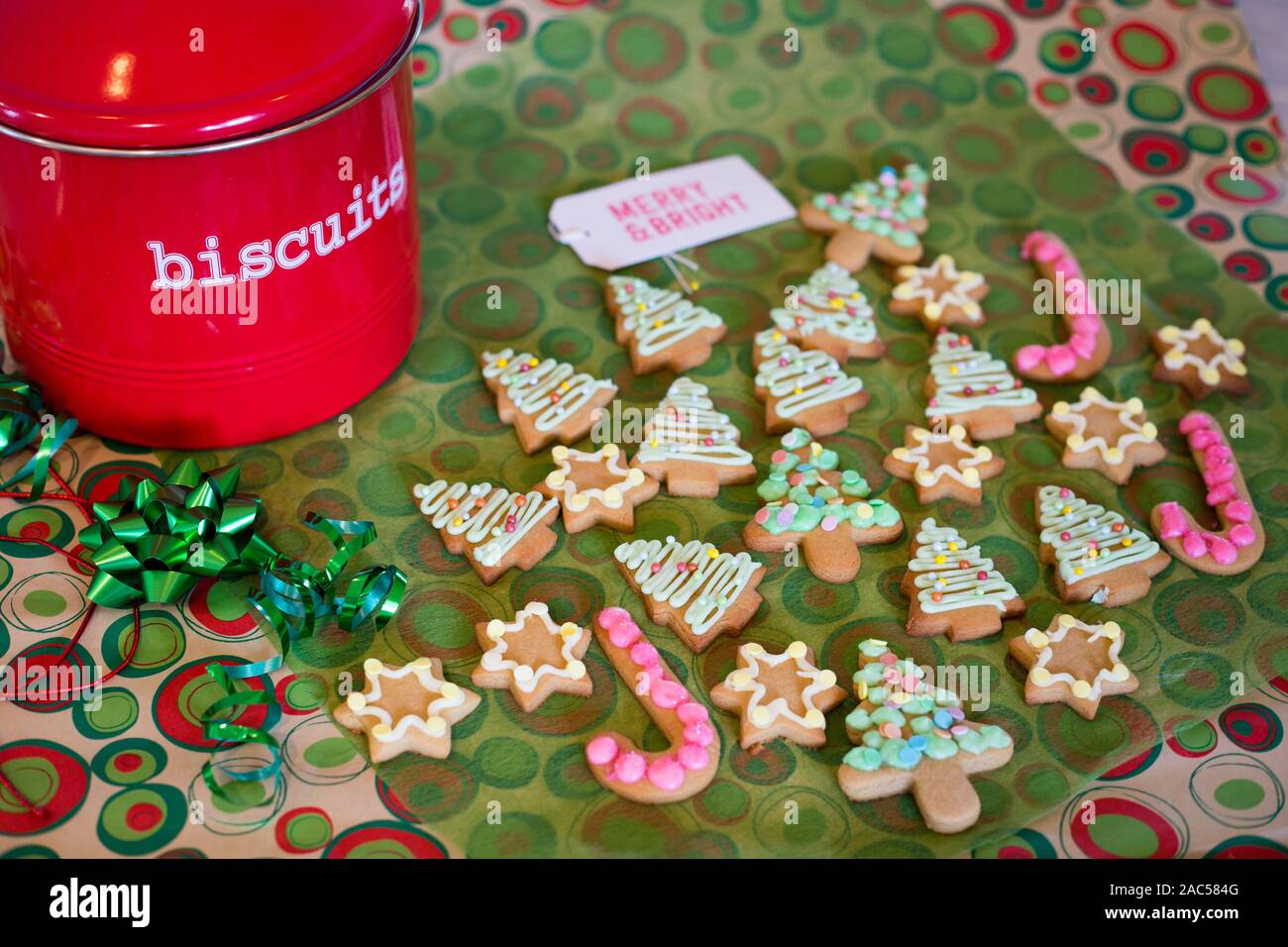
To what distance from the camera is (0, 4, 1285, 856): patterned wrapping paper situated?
1367 millimetres

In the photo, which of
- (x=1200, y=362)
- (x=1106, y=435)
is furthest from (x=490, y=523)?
(x=1200, y=362)

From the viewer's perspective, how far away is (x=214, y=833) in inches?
52.4

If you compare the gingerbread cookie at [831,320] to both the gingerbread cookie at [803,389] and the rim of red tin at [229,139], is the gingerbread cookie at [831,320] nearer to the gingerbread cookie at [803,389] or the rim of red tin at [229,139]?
the gingerbread cookie at [803,389]

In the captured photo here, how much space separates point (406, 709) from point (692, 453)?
0.51 m

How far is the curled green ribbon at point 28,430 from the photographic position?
1.63 metres

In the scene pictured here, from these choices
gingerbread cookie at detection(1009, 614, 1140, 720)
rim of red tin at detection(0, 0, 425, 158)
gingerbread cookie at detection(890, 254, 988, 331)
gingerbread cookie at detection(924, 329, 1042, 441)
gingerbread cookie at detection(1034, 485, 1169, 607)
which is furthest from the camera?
gingerbread cookie at detection(890, 254, 988, 331)

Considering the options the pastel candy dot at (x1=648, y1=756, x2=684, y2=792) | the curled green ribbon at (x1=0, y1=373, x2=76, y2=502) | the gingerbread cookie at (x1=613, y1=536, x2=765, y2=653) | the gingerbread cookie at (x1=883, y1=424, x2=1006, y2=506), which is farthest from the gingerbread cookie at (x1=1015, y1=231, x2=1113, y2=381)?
the curled green ribbon at (x1=0, y1=373, x2=76, y2=502)

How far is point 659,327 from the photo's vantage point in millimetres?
1858

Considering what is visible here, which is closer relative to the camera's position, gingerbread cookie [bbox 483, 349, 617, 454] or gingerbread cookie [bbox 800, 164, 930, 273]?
gingerbread cookie [bbox 483, 349, 617, 454]

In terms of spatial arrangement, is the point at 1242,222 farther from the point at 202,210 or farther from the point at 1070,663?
the point at 202,210

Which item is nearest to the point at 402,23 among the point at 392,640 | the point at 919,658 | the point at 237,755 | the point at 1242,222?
the point at 392,640

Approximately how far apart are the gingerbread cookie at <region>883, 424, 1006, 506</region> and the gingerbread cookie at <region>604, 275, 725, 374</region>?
1.05 feet

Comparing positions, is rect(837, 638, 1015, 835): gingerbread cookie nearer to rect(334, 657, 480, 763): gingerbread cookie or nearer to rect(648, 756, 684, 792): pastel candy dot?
rect(648, 756, 684, 792): pastel candy dot
